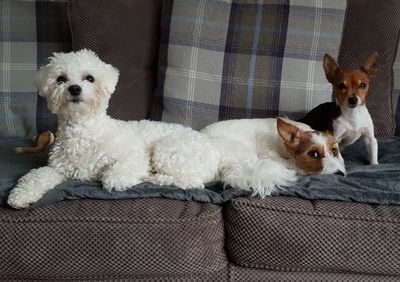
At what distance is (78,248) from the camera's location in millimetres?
1386

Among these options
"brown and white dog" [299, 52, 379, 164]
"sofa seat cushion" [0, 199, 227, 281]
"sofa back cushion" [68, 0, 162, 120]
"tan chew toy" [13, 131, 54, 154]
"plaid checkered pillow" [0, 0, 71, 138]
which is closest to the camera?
"sofa seat cushion" [0, 199, 227, 281]

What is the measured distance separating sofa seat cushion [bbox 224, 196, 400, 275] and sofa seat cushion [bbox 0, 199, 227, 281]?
12 cm

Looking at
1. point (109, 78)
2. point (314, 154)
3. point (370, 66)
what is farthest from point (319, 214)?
point (109, 78)

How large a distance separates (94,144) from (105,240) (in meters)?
0.40

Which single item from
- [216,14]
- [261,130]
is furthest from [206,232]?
[216,14]

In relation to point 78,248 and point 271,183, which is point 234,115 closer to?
point 271,183

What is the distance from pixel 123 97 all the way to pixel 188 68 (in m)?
0.35

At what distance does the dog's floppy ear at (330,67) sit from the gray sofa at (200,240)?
65cm

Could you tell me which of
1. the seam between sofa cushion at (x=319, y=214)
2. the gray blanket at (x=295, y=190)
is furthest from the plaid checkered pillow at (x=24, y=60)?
the seam between sofa cushion at (x=319, y=214)

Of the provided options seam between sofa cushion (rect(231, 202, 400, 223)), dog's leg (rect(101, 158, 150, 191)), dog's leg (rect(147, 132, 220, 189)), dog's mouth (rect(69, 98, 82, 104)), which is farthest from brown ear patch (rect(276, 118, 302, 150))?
dog's mouth (rect(69, 98, 82, 104))

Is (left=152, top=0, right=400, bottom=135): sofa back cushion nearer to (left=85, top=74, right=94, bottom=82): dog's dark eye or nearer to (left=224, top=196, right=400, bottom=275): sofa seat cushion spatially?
(left=85, top=74, right=94, bottom=82): dog's dark eye

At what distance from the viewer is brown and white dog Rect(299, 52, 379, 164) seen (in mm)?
1771

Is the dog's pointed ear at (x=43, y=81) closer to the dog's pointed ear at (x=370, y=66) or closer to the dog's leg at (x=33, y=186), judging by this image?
the dog's leg at (x=33, y=186)

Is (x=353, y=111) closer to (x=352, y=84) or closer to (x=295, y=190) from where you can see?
(x=352, y=84)
